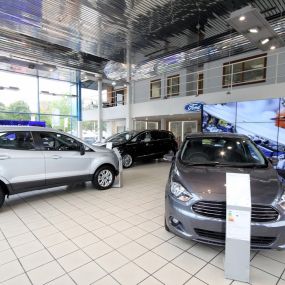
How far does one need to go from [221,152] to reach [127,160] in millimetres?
4917

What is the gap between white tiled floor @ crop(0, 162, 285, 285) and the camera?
6.82 feet

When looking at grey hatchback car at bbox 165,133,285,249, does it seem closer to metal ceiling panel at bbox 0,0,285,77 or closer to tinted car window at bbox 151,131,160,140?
metal ceiling panel at bbox 0,0,285,77

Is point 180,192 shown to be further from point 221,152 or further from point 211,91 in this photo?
point 211,91

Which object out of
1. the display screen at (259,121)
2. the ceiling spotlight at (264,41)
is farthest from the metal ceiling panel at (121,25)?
the display screen at (259,121)

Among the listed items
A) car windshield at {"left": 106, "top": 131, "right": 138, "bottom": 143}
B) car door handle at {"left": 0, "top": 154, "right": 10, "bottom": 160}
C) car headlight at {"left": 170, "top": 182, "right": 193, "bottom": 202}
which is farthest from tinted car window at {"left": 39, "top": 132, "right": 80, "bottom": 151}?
car windshield at {"left": 106, "top": 131, "right": 138, "bottom": 143}

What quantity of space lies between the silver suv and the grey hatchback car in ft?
7.59

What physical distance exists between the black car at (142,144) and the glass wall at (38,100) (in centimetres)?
623

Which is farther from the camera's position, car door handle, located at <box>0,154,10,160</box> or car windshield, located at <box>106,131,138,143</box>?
car windshield, located at <box>106,131,138,143</box>

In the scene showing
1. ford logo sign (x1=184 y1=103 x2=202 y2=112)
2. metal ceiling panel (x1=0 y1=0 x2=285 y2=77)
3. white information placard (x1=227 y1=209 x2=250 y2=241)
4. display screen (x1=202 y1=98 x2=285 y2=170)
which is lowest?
white information placard (x1=227 y1=209 x2=250 y2=241)

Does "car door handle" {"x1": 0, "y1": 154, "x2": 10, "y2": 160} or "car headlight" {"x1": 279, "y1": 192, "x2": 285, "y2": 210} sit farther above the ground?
"car door handle" {"x1": 0, "y1": 154, "x2": 10, "y2": 160}

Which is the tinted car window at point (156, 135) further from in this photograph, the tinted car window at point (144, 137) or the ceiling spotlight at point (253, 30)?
the ceiling spotlight at point (253, 30)

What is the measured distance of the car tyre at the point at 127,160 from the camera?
7.73 m

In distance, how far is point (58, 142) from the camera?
173 inches

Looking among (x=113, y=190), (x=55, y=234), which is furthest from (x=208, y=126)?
(x=55, y=234)
